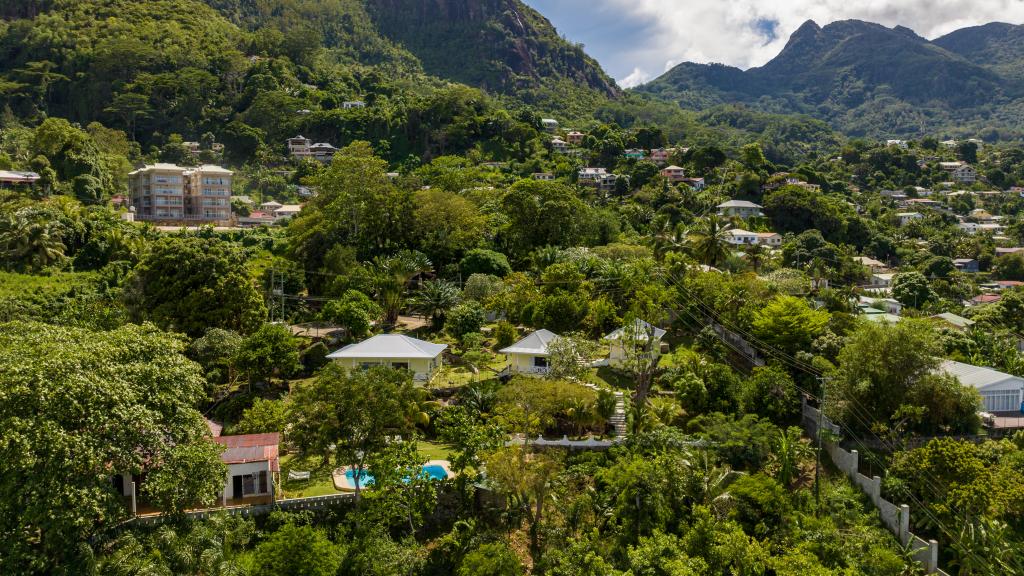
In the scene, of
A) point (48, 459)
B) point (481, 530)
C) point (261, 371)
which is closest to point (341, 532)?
point (481, 530)

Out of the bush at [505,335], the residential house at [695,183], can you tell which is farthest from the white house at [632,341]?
the residential house at [695,183]

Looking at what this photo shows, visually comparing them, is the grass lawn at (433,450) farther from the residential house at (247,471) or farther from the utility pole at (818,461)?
the utility pole at (818,461)

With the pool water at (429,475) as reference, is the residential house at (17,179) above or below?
above

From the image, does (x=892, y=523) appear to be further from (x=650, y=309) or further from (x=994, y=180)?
(x=994, y=180)

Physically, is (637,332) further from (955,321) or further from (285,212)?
(285,212)

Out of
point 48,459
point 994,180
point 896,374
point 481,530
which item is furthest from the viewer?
point 994,180

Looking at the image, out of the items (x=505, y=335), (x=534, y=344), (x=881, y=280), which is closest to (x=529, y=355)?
(x=534, y=344)
